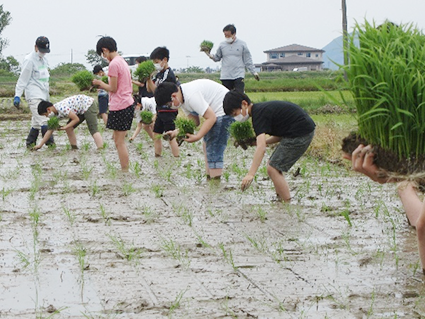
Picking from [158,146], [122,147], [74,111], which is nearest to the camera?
[122,147]

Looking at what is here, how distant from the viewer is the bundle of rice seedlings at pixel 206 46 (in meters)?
13.0

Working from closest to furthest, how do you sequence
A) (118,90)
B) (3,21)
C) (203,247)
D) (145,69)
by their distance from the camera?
(203,247) < (118,90) < (145,69) < (3,21)

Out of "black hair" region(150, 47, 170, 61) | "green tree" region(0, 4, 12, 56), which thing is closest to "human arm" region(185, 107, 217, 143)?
"black hair" region(150, 47, 170, 61)

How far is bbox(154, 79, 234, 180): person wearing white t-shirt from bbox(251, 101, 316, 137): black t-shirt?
1090mm

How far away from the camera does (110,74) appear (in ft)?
29.9

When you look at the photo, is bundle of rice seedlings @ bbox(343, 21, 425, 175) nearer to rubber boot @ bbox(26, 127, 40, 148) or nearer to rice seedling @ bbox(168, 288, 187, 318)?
rice seedling @ bbox(168, 288, 187, 318)

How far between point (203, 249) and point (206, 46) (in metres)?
8.04

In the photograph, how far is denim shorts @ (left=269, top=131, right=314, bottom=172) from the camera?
7086 mm

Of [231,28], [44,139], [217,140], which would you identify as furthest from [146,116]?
[217,140]

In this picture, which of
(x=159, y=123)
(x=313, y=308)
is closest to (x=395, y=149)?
(x=313, y=308)

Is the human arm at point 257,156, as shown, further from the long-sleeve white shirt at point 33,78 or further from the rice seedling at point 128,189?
the long-sleeve white shirt at point 33,78

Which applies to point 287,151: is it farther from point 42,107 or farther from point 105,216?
point 42,107

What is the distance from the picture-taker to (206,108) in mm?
8016

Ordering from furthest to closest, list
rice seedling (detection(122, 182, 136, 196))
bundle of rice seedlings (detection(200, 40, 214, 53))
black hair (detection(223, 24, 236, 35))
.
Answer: bundle of rice seedlings (detection(200, 40, 214, 53)) < black hair (detection(223, 24, 236, 35)) < rice seedling (detection(122, 182, 136, 196))
